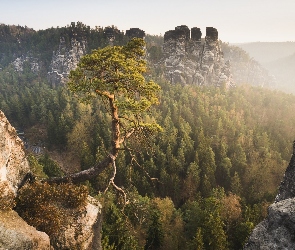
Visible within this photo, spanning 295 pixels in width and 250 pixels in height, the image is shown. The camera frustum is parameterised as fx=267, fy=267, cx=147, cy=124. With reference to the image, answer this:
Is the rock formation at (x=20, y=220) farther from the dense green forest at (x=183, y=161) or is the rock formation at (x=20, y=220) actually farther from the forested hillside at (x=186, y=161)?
the dense green forest at (x=183, y=161)

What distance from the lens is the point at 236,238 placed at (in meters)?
48.8

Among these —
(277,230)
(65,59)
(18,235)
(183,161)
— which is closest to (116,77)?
(18,235)

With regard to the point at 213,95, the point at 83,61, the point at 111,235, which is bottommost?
the point at 111,235

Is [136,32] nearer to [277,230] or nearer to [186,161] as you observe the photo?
[186,161]

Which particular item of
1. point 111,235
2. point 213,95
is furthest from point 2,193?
point 213,95

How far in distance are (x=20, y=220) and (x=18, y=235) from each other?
47.9 inches

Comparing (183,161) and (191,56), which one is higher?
(191,56)

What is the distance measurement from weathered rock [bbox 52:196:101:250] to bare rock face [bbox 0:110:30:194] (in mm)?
4261

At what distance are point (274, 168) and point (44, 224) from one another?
7848 centimetres

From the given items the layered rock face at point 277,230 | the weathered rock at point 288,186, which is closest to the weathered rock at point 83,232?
the layered rock face at point 277,230

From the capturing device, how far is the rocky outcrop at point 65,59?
184 m

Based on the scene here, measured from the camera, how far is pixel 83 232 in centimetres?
1847

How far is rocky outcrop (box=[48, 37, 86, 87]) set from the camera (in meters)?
184

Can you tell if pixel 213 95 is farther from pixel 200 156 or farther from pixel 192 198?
pixel 192 198
